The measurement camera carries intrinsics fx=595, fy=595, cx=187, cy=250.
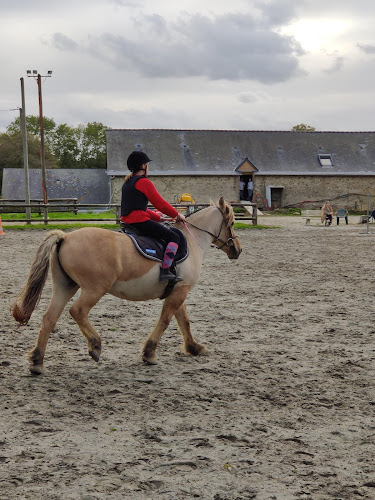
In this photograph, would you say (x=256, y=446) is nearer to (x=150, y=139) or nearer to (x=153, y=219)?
(x=153, y=219)

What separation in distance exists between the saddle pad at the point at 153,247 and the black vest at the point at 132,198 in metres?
0.25

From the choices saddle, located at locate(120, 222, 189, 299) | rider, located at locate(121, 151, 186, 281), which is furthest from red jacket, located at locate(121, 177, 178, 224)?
saddle, located at locate(120, 222, 189, 299)

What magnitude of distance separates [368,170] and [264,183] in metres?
9.12

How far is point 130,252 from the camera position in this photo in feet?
19.4

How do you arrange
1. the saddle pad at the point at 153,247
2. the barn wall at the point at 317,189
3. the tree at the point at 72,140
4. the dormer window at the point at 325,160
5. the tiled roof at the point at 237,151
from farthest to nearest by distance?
the tree at the point at 72,140, the dormer window at the point at 325,160, the barn wall at the point at 317,189, the tiled roof at the point at 237,151, the saddle pad at the point at 153,247

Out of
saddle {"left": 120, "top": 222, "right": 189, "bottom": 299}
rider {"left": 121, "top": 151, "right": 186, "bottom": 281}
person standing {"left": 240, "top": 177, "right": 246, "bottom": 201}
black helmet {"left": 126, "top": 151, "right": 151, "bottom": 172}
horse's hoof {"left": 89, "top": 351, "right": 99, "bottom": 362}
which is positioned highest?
person standing {"left": 240, "top": 177, "right": 246, "bottom": 201}

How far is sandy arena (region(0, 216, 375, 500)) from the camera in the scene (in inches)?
142

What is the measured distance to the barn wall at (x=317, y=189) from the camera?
1980 inches

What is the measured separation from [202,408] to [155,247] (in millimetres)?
1848

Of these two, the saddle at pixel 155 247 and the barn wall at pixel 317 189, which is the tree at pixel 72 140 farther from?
the saddle at pixel 155 247

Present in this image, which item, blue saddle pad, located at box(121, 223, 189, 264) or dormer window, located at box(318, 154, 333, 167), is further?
dormer window, located at box(318, 154, 333, 167)

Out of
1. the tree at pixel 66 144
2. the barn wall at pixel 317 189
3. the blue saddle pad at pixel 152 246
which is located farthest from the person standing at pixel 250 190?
the blue saddle pad at pixel 152 246

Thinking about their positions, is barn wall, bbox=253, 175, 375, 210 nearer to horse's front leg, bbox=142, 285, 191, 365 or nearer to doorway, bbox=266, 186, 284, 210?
doorway, bbox=266, 186, 284, 210

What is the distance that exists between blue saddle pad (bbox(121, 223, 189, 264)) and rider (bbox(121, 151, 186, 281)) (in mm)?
57
